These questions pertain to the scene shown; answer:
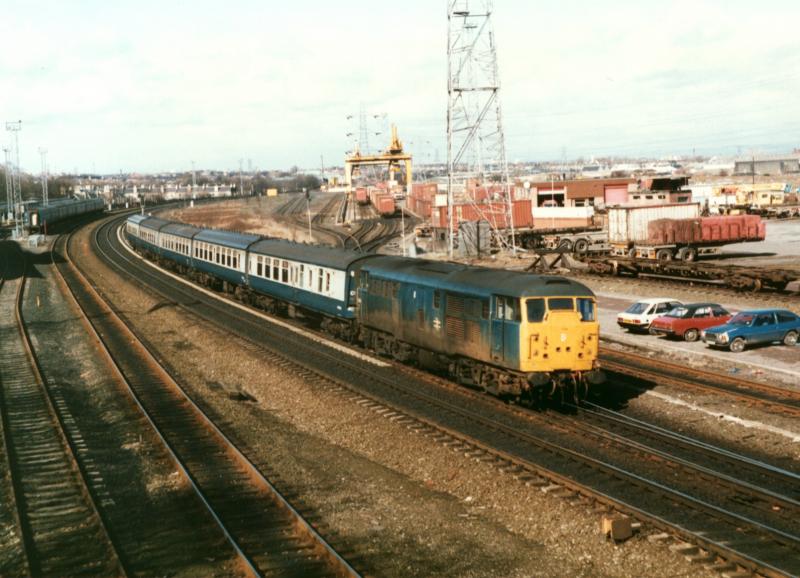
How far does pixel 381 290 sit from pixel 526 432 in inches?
381

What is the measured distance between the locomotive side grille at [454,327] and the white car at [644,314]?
12416 mm

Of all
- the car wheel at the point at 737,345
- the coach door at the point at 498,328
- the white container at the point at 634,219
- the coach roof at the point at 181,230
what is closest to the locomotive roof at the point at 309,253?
the coach door at the point at 498,328

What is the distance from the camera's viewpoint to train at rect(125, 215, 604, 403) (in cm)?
2047

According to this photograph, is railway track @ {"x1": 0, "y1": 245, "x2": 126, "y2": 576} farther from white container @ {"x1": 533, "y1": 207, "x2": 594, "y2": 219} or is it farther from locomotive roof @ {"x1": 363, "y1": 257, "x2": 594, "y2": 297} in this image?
white container @ {"x1": 533, "y1": 207, "x2": 594, "y2": 219}

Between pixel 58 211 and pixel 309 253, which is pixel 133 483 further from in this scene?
pixel 58 211

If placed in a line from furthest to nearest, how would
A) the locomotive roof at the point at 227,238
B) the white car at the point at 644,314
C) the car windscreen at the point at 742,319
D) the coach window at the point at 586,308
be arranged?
the locomotive roof at the point at 227,238, the white car at the point at 644,314, the car windscreen at the point at 742,319, the coach window at the point at 586,308

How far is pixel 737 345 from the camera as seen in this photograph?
28.7 meters

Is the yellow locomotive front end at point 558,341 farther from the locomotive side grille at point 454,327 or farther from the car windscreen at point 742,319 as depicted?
the car windscreen at point 742,319

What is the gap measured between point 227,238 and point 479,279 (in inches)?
1064

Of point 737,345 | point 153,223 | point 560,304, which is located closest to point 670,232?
point 737,345

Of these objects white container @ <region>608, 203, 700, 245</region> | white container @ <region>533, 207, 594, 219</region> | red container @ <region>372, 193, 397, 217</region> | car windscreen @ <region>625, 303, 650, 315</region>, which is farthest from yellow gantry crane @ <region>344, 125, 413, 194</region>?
car windscreen @ <region>625, 303, 650, 315</region>

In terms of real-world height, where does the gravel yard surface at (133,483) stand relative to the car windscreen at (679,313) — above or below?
below

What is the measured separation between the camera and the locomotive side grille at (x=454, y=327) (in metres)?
22.8

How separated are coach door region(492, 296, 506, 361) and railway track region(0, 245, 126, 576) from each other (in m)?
9.99
